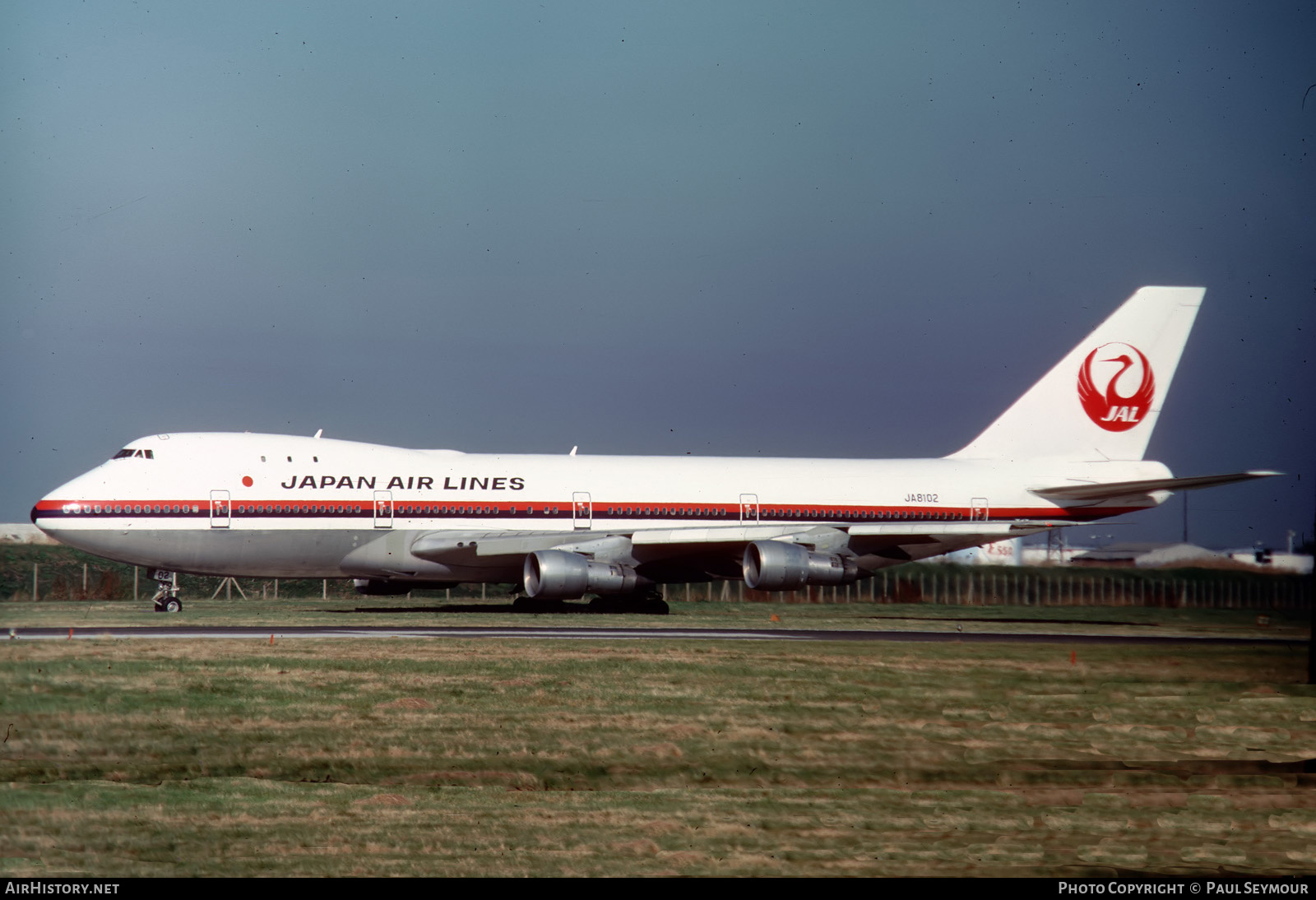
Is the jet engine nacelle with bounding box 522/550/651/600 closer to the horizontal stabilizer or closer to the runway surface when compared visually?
the runway surface

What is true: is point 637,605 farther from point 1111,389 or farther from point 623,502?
point 1111,389

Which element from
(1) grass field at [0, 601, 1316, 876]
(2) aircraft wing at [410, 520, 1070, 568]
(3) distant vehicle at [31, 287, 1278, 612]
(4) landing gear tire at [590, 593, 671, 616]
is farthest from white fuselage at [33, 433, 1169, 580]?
(1) grass field at [0, 601, 1316, 876]

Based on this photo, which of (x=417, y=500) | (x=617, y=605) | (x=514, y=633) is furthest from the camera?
(x=617, y=605)

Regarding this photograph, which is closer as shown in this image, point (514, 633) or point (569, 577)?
point (514, 633)

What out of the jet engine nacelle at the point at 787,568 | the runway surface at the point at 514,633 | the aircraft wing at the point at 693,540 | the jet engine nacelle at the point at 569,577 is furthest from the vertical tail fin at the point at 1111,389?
the runway surface at the point at 514,633

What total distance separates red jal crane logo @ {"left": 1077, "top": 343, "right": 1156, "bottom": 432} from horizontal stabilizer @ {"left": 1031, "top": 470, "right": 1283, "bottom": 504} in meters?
2.69

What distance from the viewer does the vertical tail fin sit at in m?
45.9

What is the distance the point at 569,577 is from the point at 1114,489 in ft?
60.2

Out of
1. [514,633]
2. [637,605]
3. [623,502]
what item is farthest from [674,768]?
[637,605]

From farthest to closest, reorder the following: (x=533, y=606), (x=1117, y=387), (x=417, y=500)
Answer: (x=1117, y=387)
(x=533, y=606)
(x=417, y=500)

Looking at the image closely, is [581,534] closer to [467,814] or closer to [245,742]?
[245,742]

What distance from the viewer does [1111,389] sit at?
46.7 meters

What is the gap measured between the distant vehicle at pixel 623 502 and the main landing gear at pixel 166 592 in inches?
3.1
